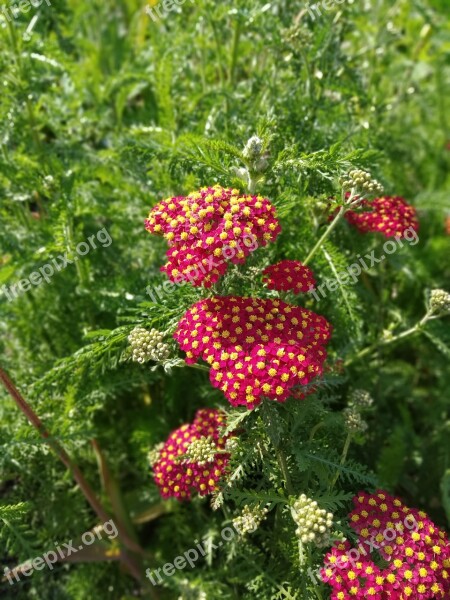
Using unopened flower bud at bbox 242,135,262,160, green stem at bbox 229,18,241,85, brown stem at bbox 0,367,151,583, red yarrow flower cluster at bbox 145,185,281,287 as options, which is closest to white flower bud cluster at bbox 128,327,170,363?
red yarrow flower cluster at bbox 145,185,281,287

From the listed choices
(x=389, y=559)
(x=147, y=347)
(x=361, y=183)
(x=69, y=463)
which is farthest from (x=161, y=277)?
(x=389, y=559)

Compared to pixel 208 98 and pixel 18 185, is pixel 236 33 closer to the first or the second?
pixel 208 98

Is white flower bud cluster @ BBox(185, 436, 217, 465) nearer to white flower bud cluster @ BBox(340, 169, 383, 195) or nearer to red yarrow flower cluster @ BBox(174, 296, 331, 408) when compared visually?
red yarrow flower cluster @ BBox(174, 296, 331, 408)

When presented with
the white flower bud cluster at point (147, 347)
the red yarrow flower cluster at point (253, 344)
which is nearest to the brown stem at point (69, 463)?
the white flower bud cluster at point (147, 347)

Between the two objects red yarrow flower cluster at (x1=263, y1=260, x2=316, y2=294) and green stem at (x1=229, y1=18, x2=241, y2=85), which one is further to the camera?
green stem at (x1=229, y1=18, x2=241, y2=85)

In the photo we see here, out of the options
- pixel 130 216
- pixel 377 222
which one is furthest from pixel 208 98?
pixel 377 222

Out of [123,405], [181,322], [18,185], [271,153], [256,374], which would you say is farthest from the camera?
[123,405]

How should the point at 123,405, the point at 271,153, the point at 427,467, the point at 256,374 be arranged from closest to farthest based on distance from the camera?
the point at 256,374
the point at 271,153
the point at 427,467
the point at 123,405

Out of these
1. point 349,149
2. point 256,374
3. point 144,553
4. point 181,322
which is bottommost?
point 144,553
